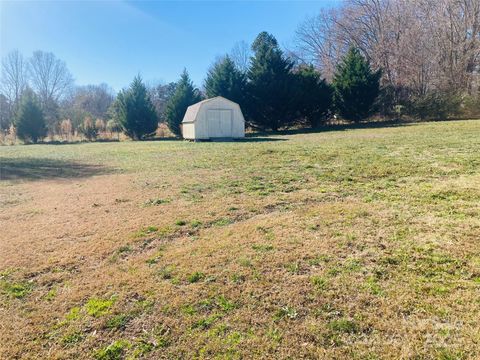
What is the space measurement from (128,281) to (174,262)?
18.3 inches

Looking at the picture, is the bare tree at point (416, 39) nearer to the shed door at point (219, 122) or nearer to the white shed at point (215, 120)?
the white shed at point (215, 120)

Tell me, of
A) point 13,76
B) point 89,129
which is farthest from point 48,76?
point 89,129

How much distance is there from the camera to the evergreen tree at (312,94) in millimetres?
23109

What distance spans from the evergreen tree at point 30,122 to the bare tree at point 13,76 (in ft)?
50.1

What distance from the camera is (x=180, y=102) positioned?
24.7 m

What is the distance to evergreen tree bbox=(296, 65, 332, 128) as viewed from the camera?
23109mm

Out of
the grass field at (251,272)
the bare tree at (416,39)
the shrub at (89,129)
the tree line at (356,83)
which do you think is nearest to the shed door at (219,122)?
the tree line at (356,83)

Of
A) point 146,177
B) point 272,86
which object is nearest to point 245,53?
point 272,86

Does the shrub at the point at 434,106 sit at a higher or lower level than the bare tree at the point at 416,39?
lower

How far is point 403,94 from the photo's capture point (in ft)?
77.9

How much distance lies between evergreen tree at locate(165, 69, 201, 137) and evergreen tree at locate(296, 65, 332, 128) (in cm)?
836

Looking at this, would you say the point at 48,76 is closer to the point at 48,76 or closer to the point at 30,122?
the point at 48,76

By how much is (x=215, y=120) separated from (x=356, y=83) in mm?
10424

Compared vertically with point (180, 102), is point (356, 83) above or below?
above
